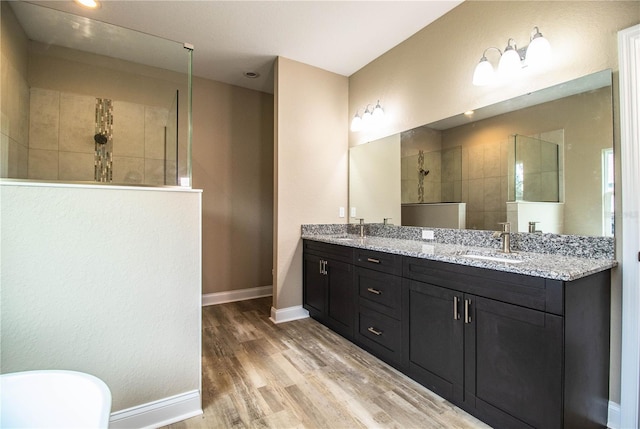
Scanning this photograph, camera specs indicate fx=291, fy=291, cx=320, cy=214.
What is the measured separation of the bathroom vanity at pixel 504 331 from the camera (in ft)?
4.18

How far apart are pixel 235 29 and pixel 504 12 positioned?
2130 millimetres

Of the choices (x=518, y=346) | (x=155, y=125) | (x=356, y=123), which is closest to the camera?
(x=518, y=346)

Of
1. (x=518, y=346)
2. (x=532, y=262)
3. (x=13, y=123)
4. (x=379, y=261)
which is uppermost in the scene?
(x=13, y=123)

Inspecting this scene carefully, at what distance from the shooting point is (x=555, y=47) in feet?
5.79

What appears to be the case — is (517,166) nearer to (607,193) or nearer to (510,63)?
(607,193)

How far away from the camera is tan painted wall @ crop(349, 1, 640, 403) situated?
1.57 m

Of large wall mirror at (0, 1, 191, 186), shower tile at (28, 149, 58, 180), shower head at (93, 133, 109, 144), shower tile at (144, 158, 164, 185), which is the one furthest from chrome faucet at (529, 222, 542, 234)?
shower head at (93, 133, 109, 144)

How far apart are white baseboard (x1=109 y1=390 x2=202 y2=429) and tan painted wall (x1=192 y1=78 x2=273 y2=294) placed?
213 centimetres

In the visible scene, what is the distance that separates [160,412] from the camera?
155 cm

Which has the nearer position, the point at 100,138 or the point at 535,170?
the point at 535,170

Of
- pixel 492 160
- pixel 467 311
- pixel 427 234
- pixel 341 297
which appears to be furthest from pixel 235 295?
pixel 492 160

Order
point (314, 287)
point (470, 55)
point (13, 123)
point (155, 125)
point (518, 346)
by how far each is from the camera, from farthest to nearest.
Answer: point (314, 287), point (155, 125), point (470, 55), point (13, 123), point (518, 346)

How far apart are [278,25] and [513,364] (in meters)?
2.93

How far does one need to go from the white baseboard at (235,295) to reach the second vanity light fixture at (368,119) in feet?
8.06
